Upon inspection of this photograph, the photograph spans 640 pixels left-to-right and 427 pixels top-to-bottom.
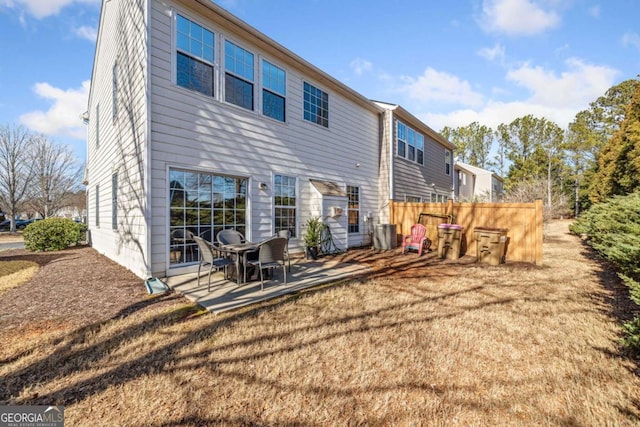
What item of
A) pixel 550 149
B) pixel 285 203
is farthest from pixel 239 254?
pixel 550 149

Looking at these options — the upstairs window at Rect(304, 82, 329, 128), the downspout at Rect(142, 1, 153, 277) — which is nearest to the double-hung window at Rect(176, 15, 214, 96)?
the downspout at Rect(142, 1, 153, 277)

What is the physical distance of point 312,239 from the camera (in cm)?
789

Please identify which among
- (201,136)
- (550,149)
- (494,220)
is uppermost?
(550,149)

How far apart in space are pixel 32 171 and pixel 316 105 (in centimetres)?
2519

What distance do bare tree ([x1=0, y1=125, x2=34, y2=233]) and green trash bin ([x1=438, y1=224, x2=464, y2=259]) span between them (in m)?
28.8

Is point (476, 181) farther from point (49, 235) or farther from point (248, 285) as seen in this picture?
point (49, 235)

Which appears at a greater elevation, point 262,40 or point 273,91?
point 262,40

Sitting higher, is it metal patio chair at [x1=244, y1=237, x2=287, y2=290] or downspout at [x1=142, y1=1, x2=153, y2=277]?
downspout at [x1=142, y1=1, x2=153, y2=277]

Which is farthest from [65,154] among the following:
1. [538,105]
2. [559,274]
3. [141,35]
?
[538,105]

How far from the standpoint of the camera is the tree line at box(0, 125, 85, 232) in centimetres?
1997

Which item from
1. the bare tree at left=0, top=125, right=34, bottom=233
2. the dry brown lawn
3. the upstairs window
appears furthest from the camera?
the bare tree at left=0, top=125, right=34, bottom=233

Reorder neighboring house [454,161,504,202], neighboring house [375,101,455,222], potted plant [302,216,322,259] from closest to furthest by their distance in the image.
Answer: potted plant [302,216,322,259] < neighboring house [375,101,455,222] < neighboring house [454,161,504,202]

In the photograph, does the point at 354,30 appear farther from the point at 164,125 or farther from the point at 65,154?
the point at 65,154

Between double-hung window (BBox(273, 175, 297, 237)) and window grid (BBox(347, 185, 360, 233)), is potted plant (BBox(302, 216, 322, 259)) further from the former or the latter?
window grid (BBox(347, 185, 360, 233))
